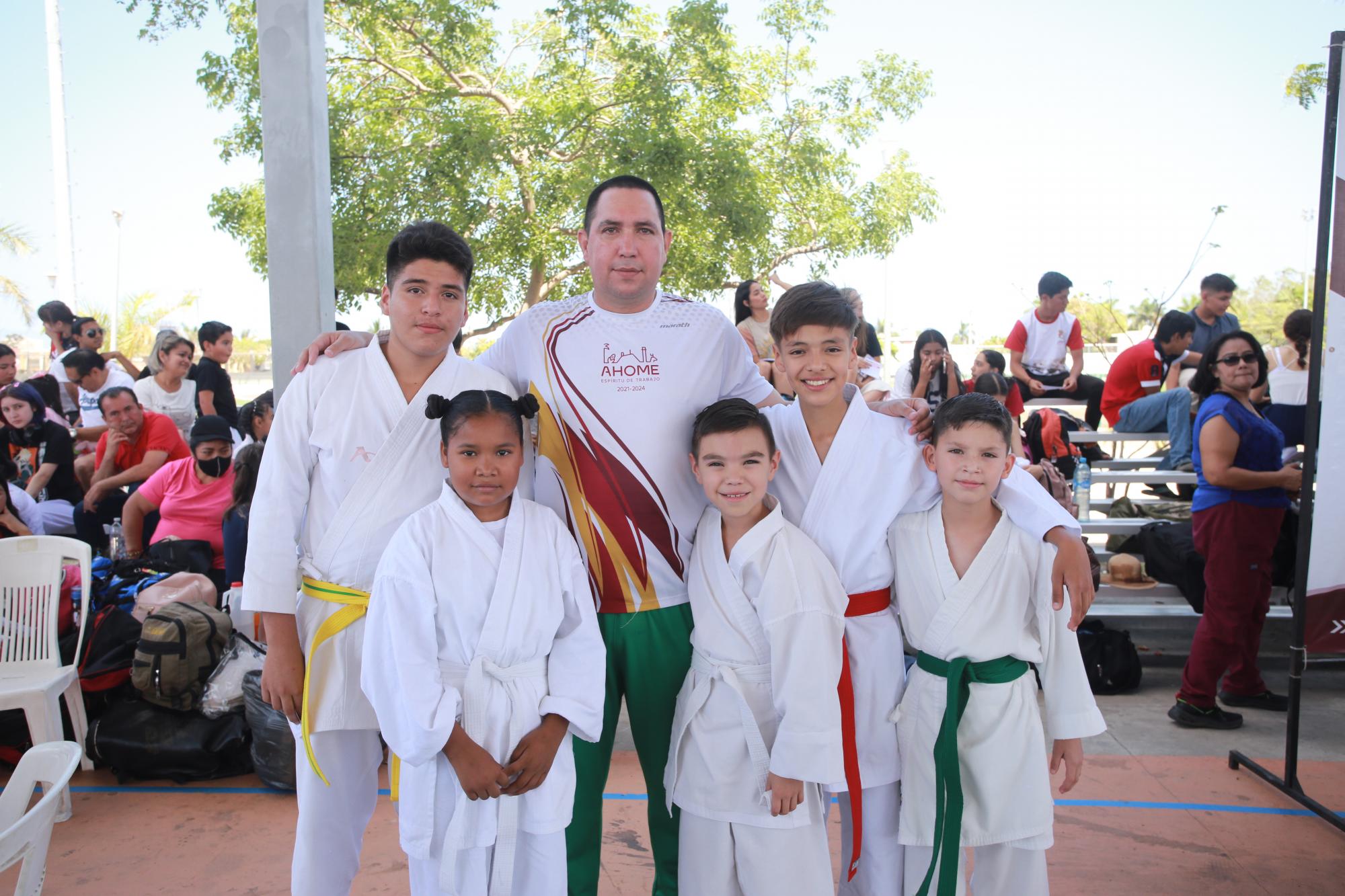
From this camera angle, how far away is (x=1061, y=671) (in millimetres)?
2021

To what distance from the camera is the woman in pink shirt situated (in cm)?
421

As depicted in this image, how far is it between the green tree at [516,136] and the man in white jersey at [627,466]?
7.15 m

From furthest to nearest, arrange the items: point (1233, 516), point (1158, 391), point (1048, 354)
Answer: point (1048, 354)
point (1158, 391)
point (1233, 516)

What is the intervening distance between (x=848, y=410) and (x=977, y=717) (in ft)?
2.51

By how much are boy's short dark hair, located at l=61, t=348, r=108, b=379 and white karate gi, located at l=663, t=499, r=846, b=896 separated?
18.2 ft

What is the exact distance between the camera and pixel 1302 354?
4.79 meters

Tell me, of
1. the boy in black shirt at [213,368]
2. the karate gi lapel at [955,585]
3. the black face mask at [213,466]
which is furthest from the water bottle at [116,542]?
the karate gi lapel at [955,585]

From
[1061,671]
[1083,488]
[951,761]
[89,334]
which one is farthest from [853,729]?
[89,334]

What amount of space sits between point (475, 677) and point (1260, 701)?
3809 millimetres

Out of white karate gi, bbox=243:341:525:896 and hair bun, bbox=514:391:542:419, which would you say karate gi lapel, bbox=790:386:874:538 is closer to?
hair bun, bbox=514:391:542:419

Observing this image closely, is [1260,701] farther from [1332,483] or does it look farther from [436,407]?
[436,407]

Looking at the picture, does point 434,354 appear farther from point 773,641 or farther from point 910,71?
point 910,71

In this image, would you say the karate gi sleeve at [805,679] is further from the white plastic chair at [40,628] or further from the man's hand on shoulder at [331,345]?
the white plastic chair at [40,628]

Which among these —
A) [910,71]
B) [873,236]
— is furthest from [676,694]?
[910,71]
